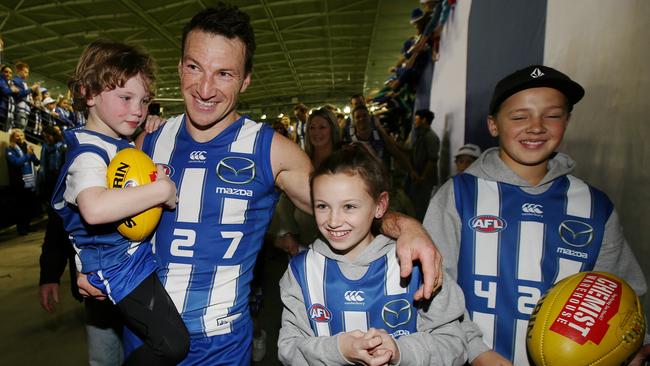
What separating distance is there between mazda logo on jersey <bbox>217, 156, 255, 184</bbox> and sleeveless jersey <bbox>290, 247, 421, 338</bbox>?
41cm

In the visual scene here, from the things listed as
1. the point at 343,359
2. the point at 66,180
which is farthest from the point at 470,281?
the point at 66,180

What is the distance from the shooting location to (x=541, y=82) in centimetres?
130

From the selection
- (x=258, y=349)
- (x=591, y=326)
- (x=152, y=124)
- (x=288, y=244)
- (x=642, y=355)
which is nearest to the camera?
(x=591, y=326)

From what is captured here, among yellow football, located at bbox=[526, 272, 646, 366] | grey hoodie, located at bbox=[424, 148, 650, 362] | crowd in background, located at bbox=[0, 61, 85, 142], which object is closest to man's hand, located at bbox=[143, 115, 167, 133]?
grey hoodie, located at bbox=[424, 148, 650, 362]

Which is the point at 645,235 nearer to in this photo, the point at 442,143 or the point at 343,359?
the point at 343,359

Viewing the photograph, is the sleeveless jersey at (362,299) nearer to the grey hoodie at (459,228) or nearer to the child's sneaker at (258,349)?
the grey hoodie at (459,228)

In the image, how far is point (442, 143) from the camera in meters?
5.38

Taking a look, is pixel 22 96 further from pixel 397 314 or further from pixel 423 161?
pixel 397 314

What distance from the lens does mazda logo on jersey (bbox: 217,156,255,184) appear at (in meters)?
1.34

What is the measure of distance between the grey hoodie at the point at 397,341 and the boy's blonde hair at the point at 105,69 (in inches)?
36.9

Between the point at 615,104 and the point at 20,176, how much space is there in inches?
348

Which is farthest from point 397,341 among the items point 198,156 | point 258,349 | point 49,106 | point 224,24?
point 49,106

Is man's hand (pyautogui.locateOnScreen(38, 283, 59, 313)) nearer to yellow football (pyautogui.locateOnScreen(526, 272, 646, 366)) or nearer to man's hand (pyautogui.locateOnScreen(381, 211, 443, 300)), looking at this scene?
man's hand (pyautogui.locateOnScreen(381, 211, 443, 300))

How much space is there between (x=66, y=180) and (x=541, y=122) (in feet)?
5.52
